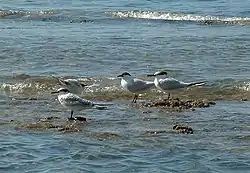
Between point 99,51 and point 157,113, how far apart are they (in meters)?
6.52

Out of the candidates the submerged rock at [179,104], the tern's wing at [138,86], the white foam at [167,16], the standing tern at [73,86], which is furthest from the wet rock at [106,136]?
the white foam at [167,16]

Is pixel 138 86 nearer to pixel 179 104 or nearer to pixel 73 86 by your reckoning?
pixel 179 104

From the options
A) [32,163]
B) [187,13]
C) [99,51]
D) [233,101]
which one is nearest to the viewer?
[32,163]

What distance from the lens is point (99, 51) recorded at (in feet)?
58.6

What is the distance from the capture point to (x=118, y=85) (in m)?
14.1

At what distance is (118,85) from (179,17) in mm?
12339

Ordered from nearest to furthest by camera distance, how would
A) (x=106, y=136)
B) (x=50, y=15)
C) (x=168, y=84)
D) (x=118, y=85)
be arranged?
1. (x=106, y=136)
2. (x=168, y=84)
3. (x=118, y=85)
4. (x=50, y=15)

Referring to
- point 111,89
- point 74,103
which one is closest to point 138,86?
point 111,89

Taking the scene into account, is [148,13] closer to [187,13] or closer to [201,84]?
[187,13]

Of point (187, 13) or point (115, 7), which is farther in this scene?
point (115, 7)

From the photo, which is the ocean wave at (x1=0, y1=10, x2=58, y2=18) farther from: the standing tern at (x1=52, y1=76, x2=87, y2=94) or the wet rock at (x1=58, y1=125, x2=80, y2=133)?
the wet rock at (x1=58, y1=125, x2=80, y2=133)

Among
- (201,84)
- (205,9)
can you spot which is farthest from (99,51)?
(205,9)

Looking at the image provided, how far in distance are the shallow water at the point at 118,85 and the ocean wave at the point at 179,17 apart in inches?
1.4

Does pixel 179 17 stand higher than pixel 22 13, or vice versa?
pixel 179 17
